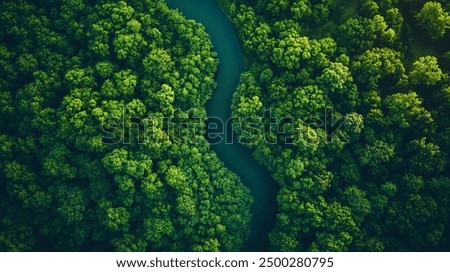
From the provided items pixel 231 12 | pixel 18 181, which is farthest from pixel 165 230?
pixel 231 12

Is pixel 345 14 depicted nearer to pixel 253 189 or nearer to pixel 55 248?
pixel 253 189

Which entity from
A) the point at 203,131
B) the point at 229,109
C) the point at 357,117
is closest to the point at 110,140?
the point at 203,131

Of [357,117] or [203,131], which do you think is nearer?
[357,117]

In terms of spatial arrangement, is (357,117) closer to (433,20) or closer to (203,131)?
(433,20)

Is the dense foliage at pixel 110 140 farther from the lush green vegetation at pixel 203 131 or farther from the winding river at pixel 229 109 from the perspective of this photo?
the winding river at pixel 229 109

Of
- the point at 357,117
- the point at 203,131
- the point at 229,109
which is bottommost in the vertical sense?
the point at 203,131
